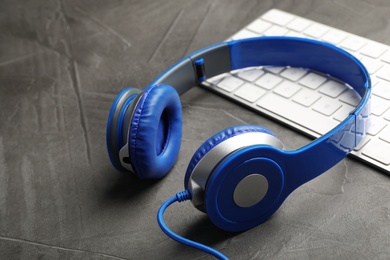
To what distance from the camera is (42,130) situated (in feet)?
3.49

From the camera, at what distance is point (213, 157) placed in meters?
0.74

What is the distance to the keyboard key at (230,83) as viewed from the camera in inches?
42.5

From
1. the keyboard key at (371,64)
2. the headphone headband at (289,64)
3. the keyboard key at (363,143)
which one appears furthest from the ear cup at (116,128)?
the keyboard key at (371,64)

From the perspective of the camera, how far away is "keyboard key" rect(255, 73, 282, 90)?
3.50 ft

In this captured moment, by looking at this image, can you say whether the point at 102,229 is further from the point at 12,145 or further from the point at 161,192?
the point at 12,145

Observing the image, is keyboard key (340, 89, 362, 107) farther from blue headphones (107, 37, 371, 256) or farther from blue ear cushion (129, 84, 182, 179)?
blue ear cushion (129, 84, 182, 179)

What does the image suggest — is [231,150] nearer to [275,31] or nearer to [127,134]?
[127,134]

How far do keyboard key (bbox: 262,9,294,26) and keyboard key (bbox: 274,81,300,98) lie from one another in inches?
8.4

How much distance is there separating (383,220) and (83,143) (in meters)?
0.52

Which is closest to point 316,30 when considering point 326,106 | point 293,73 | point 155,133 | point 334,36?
point 334,36

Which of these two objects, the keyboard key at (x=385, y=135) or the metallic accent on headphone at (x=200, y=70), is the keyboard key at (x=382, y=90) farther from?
the metallic accent on headphone at (x=200, y=70)

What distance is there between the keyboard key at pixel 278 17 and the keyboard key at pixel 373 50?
19cm

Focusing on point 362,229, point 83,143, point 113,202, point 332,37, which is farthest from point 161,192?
point 332,37

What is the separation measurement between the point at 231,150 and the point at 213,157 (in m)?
0.03
